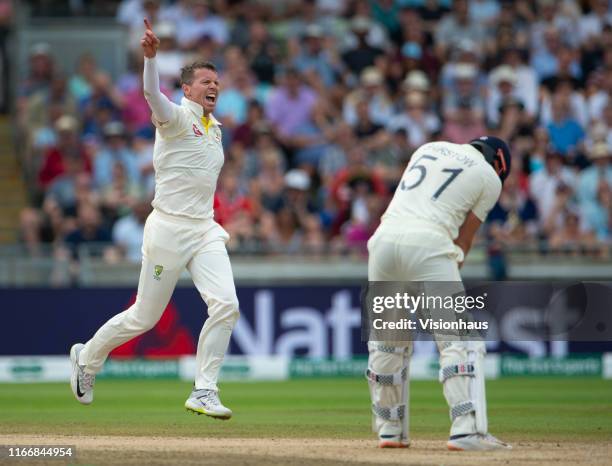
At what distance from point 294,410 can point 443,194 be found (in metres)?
3.96

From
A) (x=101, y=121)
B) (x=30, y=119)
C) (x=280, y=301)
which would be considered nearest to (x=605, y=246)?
(x=280, y=301)

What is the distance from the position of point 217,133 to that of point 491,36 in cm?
1195

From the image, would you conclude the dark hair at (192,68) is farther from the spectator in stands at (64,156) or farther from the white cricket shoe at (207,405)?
the spectator in stands at (64,156)

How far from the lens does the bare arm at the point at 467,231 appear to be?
→ 870 centimetres

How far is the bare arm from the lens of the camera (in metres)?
8.70

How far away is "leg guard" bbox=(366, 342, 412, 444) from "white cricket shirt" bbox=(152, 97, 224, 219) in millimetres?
1653

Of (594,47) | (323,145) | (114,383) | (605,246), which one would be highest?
(594,47)

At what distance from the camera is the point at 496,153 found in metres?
8.84

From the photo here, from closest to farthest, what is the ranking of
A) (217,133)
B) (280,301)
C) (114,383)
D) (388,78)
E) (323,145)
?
(217,133) < (114,383) < (280,301) < (323,145) < (388,78)

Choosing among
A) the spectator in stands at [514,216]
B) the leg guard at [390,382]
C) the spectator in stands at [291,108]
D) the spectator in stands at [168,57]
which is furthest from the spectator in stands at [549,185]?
the leg guard at [390,382]

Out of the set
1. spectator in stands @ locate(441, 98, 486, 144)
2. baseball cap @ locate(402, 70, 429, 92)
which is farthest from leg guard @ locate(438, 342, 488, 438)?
baseball cap @ locate(402, 70, 429, 92)

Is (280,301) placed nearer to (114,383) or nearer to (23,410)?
(114,383)

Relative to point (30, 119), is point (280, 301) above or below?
below

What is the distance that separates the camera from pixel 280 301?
1667cm
